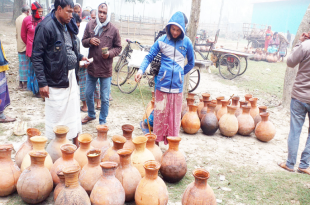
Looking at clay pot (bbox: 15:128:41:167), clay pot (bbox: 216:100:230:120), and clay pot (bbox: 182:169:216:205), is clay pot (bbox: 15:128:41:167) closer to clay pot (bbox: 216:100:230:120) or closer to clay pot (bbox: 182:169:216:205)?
clay pot (bbox: 182:169:216:205)

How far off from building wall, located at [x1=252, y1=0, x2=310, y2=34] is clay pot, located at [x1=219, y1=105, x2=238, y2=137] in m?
25.9

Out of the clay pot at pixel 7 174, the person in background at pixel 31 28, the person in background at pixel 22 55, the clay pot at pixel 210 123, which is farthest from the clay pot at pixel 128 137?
the person in background at pixel 22 55

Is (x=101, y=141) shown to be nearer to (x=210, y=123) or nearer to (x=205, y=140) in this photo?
(x=205, y=140)

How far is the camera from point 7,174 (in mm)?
2449

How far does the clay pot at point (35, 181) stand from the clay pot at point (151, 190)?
910 mm

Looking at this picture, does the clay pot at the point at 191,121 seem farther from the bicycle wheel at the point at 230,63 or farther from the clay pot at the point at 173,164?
the bicycle wheel at the point at 230,63

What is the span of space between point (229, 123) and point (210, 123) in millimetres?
349

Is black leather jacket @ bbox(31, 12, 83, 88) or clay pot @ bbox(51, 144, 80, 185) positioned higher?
black leather jacket @ bbox(31, 12, 83, 88)

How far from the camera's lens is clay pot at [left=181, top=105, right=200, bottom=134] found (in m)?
4.46

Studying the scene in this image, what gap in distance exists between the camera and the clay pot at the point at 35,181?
2.31m

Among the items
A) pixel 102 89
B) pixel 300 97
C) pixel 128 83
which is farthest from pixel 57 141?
pixel 128 83

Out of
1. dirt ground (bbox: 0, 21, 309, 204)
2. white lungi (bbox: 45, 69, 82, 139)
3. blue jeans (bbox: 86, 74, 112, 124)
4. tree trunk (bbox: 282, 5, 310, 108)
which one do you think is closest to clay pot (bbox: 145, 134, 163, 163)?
dirt ground (bbox: 0, 21, 309, 204)

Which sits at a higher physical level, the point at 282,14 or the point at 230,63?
the point at 282,14

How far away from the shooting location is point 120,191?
2.23 meters
